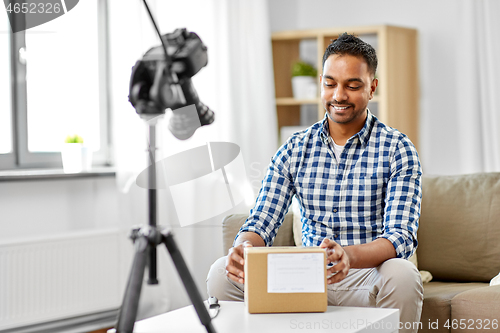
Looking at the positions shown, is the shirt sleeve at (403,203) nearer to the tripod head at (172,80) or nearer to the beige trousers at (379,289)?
the beige trousers at (379,289)

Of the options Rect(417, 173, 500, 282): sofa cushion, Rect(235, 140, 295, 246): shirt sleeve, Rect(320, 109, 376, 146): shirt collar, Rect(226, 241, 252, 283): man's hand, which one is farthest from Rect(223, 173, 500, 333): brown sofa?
Rect(226, 241, 252, 283): man's hand

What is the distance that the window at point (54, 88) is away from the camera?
267cm

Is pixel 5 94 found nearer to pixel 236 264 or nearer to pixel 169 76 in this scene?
pixel 236 264

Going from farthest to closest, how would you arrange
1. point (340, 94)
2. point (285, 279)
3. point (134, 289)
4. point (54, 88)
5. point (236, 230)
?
point (54, 88)
point (236, 230)
point (340, 94)
point (285, 279)
point (134, 289)

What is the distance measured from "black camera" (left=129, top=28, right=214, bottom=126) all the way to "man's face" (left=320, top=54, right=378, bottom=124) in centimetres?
76

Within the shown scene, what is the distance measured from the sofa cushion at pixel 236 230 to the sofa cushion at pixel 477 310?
63 cm

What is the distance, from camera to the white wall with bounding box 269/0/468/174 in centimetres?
313

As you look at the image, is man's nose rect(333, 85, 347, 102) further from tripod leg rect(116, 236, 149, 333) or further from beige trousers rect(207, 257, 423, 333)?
tripod leg rect(116, 236, 149, 333)

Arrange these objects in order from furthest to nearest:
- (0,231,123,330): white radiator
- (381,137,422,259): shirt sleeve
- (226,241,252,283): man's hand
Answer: (0,231,123,330): white radiator, (381,137,422,259): shirt sleeve, (226,241,252,283): man's hand

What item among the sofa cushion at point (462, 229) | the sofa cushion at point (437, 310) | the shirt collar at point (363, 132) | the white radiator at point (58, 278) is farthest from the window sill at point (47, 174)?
the sofa cushion at point (437, 310)

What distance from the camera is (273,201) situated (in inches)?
68.5

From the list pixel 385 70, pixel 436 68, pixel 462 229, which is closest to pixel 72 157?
pixel 385 70

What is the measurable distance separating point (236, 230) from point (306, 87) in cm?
140

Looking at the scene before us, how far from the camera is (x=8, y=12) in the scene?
8.55 ft
